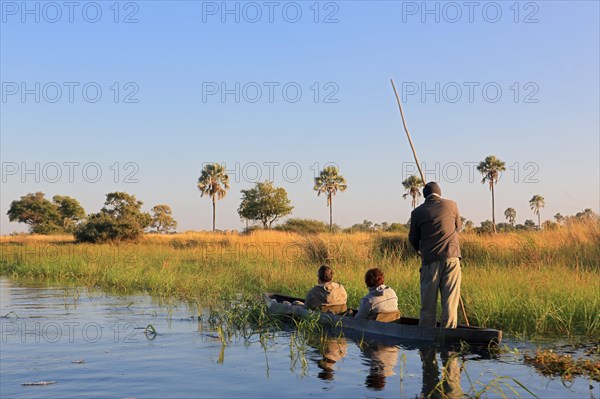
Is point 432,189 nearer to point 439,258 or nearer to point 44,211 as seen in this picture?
point 439,258

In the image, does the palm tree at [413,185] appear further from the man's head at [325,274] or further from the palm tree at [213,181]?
the man's head at [325,274]

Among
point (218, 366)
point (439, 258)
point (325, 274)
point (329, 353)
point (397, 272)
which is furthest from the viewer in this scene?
point (397, 272)

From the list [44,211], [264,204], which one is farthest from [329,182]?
[44,211]

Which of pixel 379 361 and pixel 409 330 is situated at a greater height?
pixel 409 330

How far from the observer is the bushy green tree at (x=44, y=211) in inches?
3110

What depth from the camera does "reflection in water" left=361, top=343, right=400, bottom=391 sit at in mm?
7004

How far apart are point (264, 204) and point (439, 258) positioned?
202 ft

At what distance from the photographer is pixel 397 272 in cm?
1460

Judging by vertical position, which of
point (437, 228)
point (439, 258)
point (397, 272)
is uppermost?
point (437, 228)

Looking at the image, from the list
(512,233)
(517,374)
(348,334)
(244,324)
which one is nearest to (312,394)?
(517,374)

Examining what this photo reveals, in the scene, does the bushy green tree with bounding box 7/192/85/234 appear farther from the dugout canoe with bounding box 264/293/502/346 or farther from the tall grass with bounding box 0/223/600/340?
the dugout canoe with bounding box 264/293/502/346

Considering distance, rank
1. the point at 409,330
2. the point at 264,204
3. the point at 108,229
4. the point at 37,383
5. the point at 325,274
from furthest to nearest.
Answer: the point at 264,204 → the point at 108,229 → the point at 325,274 → the point at 409,330 → the point at 37,383

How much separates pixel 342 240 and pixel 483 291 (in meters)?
10.1

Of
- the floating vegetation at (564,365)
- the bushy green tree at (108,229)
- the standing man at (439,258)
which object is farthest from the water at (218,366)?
the bushy green tree at (108,229)
